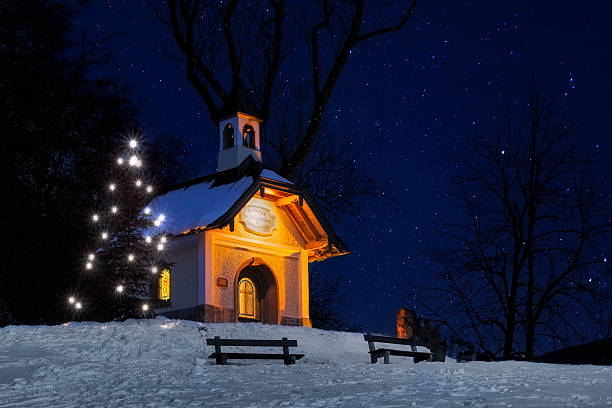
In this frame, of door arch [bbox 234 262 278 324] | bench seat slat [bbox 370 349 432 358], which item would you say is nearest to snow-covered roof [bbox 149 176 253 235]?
door arch [bbox 234 262 278 324]

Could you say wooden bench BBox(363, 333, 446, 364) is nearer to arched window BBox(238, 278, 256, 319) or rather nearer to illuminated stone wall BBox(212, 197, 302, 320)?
illuminated stone wall BBox(212, 197, 302, 320)

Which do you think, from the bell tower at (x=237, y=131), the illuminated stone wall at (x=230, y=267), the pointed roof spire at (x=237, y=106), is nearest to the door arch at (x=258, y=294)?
the illuminated stone wall at (x=230, y=267)

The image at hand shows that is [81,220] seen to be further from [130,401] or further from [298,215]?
[130,401]

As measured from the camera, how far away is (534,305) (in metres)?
26.9

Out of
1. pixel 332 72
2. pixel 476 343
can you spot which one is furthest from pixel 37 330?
pixel 332 72

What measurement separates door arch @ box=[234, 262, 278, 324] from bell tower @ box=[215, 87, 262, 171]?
158 inches

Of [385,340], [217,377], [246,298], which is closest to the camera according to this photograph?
[217,377]

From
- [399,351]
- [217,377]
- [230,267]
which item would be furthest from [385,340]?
[230,267]

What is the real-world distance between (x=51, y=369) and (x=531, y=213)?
55.2 feet

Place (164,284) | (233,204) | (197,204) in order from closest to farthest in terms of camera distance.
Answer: (233,204) < (164,284) < (197,204)

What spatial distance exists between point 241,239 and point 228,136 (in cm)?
516

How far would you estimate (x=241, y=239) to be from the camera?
2747 cm

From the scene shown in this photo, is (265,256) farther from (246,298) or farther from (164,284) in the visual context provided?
(164,284)

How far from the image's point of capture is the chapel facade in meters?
26.5
